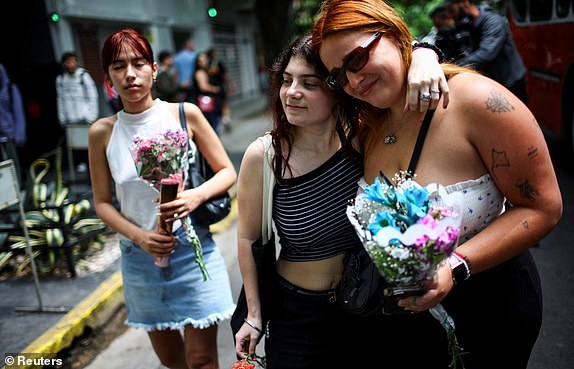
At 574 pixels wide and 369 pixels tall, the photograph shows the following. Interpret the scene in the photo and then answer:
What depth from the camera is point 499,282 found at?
5.66ft

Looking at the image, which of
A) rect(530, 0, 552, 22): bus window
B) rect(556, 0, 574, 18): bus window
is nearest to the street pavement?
rect(556, 0, 574, 18): bus window

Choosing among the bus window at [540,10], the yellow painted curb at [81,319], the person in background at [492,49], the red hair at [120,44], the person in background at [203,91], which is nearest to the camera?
the red hair at [120,44]

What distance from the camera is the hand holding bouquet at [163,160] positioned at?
7.64 ft

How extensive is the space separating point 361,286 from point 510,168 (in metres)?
0.60

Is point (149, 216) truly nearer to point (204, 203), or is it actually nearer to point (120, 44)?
point (204, 203)

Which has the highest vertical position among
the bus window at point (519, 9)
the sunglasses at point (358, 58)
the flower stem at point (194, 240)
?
the bus window at point (519, 9)

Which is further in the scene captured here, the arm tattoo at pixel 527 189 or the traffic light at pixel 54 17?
the traffic light at pixel 54 17

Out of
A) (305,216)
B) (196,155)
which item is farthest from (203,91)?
(305,216)

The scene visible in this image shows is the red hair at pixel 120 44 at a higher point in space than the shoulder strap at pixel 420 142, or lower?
higher

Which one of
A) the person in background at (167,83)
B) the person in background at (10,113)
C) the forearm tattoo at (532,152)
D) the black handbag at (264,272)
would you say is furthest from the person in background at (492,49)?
the person in background at (167,83)

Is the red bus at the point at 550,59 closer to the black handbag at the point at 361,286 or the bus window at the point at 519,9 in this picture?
the bus window at the point at 519,9

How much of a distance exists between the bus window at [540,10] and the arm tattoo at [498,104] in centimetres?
581

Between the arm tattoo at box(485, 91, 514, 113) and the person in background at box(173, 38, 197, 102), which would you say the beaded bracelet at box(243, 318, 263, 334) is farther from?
the person in background at box(173, 38, 197, 102)

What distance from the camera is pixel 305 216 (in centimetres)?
197
